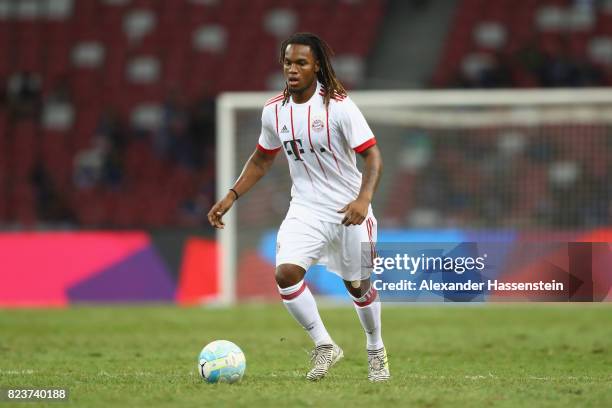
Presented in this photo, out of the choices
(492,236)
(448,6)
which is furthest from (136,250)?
(448,6)

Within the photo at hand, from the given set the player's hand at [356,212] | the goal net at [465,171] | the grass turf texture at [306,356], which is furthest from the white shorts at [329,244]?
the goal net at [465,171]

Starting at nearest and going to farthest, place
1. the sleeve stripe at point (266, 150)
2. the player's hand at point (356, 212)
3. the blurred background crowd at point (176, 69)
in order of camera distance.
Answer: the player's hand at point (356, 212) → the sleeve stripe at point (266, 150) → the blurred background crowd at point (176, 69)

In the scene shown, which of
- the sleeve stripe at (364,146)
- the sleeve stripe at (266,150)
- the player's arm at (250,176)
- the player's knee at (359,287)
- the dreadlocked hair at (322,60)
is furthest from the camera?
the sleeve stripe at (266,150)

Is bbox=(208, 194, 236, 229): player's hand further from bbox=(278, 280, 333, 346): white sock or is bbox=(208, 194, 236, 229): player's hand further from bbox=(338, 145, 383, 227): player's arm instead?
bbox=(338, 145, 383, 227): player's arm

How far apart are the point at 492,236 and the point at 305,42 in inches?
369

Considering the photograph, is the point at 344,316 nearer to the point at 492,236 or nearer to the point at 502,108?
the point at 492,236

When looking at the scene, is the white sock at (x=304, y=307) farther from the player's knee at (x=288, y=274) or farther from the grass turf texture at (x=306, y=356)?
the grass turf texture at (x=306, y=356)

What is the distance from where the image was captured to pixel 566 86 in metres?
21.7

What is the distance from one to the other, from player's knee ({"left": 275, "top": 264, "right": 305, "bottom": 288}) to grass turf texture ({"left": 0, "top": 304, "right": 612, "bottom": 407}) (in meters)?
0.69

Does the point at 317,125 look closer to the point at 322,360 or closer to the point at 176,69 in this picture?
the point at 322,360

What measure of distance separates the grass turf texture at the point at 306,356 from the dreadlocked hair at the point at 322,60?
6.48 feet

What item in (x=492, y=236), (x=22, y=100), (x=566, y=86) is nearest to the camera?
(x=492, y=236)

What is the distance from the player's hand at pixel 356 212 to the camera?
7473 mm

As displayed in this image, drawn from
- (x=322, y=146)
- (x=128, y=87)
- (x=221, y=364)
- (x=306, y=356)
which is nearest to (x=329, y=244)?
(x=322, y=146)
